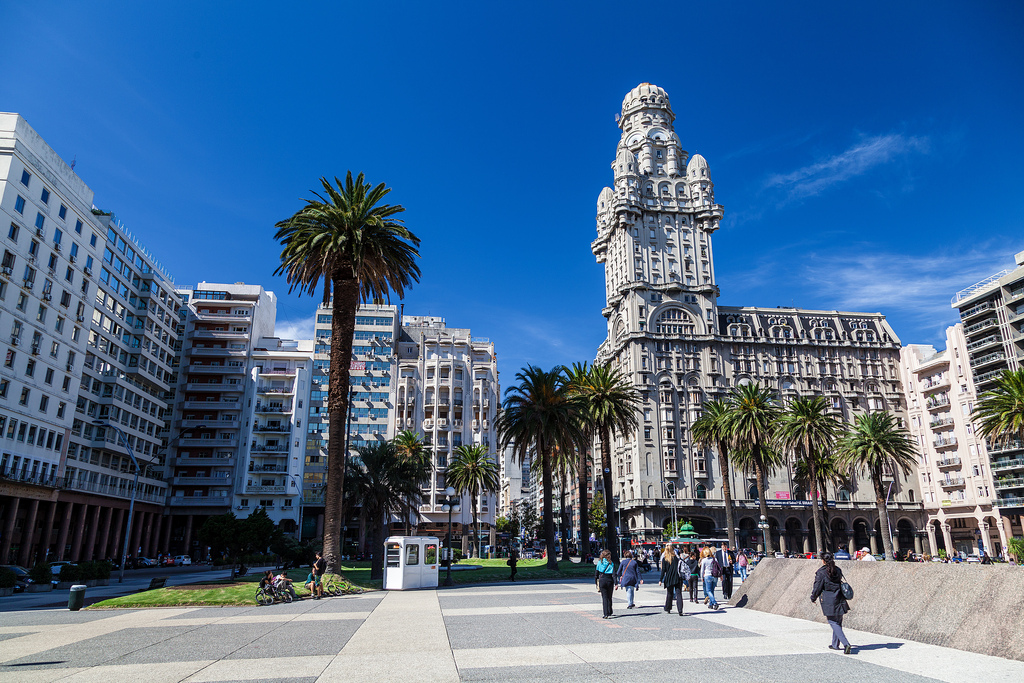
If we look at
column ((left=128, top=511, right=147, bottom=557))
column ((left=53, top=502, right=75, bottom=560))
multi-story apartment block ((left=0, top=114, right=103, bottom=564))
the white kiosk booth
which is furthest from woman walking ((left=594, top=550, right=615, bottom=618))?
column ((left=128, top=511, right=147, bottom=557))

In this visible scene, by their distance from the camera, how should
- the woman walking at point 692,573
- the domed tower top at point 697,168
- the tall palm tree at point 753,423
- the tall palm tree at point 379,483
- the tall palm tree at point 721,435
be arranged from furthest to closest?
1. the domed tower top at point 697,168
2. the tall palm tree at point 721,435
3. the tall palm tree at point 753,423
4. the tall palm tree at point 379,483
5. the woman walking at point 692,573

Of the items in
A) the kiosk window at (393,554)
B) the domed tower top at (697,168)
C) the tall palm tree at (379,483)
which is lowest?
the kiosk window at (393,554)

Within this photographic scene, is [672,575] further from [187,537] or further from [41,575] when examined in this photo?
[187,537]

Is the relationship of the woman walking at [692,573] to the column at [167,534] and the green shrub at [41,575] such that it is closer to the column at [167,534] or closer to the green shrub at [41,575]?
the green shrub at [41,575]

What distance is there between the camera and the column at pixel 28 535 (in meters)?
47.5

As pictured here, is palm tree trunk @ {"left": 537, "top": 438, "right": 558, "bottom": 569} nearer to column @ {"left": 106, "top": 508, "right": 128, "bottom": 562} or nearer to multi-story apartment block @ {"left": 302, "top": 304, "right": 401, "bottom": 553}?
multi-story apartment block @ {"left": 302, "top": 304, "right": 401, "bottom": 553}

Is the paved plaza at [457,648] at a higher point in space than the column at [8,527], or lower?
lower

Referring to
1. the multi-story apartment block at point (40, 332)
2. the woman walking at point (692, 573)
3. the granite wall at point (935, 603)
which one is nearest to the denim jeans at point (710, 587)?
the woman walking at point (692, 573)

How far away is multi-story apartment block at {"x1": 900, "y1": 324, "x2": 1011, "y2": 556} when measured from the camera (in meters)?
75.3

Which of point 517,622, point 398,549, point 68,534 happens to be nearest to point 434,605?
point 517,622

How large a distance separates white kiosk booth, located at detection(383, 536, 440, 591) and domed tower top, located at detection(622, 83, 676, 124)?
330 feet

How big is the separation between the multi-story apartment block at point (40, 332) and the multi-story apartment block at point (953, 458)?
9477 centimetres

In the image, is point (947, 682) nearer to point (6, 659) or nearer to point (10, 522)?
point (6, 659)

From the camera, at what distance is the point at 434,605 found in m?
21.5
